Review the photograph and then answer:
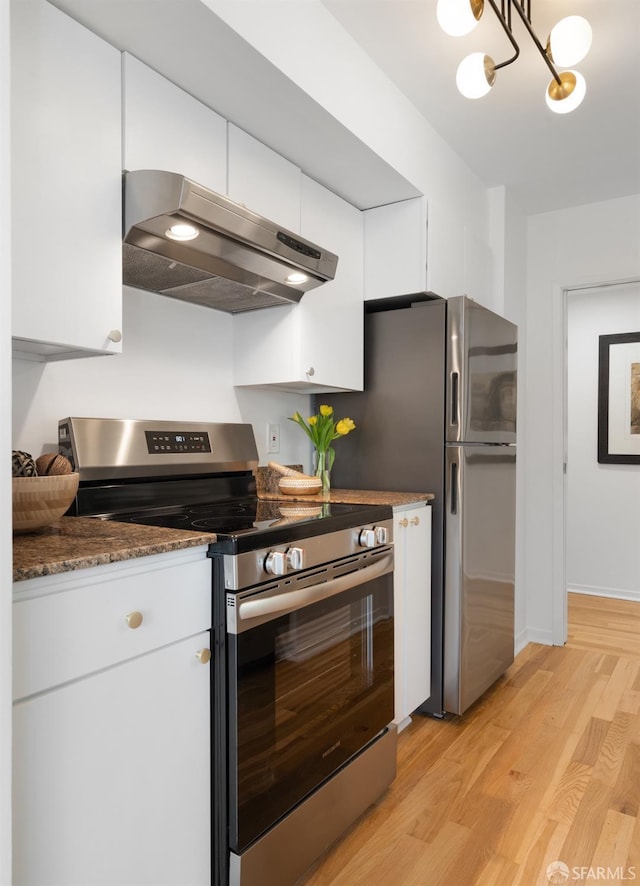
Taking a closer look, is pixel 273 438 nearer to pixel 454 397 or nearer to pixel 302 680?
pixel 454 397

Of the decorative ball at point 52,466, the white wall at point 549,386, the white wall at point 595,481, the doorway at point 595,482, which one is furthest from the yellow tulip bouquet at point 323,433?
the white wall at point 595,481

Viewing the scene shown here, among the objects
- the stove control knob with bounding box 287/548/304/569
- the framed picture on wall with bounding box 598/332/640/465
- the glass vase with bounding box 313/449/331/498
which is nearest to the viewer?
the stove control knob with bounding box 287/548/304/569

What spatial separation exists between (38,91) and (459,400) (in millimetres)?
1701

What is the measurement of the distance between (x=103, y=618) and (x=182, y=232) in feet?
3.32

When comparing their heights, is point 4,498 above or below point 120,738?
above

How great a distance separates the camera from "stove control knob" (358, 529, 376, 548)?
177 cm

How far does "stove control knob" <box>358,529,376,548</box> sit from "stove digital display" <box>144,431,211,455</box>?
0.66 m

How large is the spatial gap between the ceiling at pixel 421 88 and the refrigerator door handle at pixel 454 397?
0.78m

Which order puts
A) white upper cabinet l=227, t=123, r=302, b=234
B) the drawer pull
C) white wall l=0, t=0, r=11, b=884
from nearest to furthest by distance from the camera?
1. white wall l=0, t=0, r=11, b=884
2. the drawer pull
3. white upper cabinet l=227, t=123, r=302, b=234

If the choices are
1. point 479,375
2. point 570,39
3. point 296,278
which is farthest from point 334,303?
point 570,39

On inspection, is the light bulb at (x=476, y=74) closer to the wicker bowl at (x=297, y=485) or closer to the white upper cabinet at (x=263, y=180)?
the white upper cabinet at (x=263, y=180)

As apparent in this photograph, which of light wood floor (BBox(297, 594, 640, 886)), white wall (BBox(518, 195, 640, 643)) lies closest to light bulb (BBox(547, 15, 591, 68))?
white wall (BBox(518, 195, 640, 643))

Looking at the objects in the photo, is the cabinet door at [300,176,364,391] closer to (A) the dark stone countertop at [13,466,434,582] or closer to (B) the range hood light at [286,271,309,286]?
(B) the range hood light at [286,271,309,286]

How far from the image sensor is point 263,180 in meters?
1.99
